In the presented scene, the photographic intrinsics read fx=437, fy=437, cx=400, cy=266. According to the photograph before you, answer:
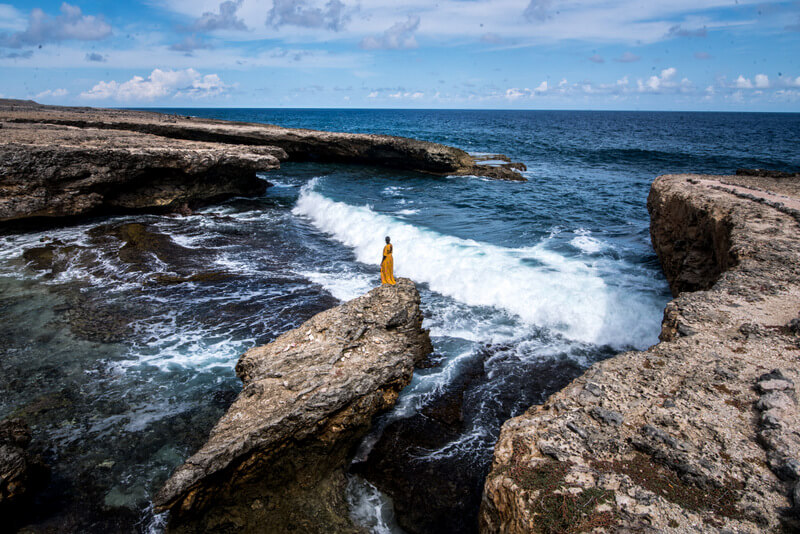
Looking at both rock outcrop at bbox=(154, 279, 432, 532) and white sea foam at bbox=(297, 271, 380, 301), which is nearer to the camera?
rock outcrop at bbox=(154, 279, 432, 532)

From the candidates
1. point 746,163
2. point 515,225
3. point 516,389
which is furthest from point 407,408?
point 746,163

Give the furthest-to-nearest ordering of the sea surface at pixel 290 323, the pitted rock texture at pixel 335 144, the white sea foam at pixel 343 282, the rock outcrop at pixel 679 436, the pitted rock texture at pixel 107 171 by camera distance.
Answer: the pitted rock texture at pixel 335 144, the pitted rock texture at pixel 107 171, the white sea foam at pixel 343 282, the sea surface at pixel 290 323, the rock outcrop at pixel 679 436

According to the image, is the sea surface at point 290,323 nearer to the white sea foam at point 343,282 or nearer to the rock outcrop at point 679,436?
the white sea foam at point 343,282

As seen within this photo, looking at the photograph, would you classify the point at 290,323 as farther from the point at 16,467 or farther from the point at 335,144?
the point at 335,144

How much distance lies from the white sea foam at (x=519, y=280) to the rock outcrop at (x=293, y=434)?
544 centimetres

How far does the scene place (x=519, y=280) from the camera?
12695 mm

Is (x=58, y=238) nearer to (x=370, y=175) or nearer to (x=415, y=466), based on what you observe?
(x=415, y=466)

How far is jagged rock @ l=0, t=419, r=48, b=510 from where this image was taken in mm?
5402

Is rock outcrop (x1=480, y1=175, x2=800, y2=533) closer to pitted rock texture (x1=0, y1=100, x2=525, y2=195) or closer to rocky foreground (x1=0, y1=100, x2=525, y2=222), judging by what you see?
rocky foreground (x1=0, y1=100, x2=525, y2=222)

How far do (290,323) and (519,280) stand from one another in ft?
21.6

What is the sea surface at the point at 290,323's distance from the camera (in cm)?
623

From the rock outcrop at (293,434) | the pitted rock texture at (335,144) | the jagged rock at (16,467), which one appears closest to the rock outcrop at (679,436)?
the rock outcrop at (293,434)

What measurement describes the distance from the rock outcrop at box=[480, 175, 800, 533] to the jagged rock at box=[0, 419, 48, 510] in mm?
5737

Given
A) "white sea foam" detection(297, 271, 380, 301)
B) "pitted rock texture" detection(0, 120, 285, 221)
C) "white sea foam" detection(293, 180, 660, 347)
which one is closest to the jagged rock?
"white sea foam" detection(297, 271, 380, 301)
